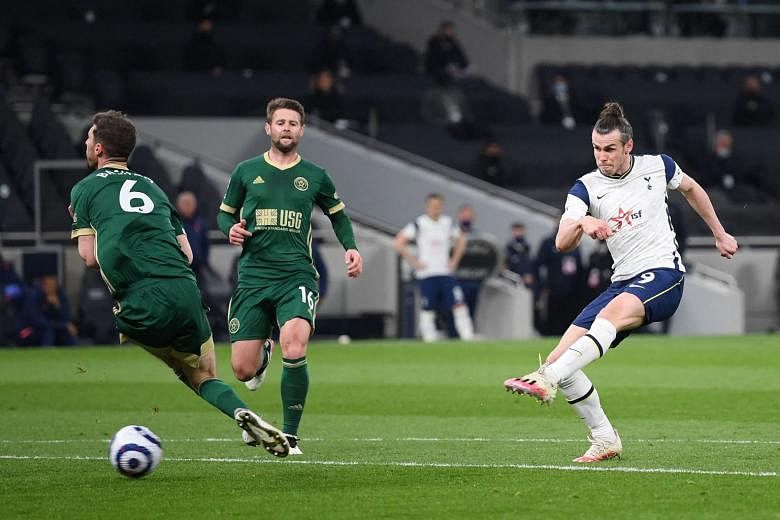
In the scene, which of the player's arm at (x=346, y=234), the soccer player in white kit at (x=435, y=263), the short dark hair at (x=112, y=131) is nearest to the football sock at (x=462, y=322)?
the soccer player in white kit at (x=435, y=263)

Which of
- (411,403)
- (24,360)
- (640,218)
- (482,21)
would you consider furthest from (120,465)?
(482,21)

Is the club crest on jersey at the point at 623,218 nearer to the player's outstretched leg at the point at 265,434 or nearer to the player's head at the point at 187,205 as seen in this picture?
the player's outstretched leg at the point at 265,434

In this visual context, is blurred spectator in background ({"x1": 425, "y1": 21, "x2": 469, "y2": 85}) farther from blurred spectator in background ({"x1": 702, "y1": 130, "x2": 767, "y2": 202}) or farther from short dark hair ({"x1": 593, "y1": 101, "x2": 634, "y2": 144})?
short dark hair ({"x1": 593, "y1": 101, "x2": 634, "y2": 144})

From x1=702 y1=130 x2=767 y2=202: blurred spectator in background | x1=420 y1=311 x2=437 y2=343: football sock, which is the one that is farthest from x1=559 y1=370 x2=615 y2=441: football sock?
x1=702 y1=130 x2=767 y2=202: blurred spectator in background

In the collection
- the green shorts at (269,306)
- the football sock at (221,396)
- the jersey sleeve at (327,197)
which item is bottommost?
the football sock at (221,396)

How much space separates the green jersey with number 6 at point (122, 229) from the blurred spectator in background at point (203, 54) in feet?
66.7

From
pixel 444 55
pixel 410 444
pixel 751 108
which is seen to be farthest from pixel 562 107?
pixel 410 444

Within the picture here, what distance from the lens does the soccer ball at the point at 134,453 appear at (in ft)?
28.7

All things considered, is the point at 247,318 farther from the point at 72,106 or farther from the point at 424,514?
the point at 72,106

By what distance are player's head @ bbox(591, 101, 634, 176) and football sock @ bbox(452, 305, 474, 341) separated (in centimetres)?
1363

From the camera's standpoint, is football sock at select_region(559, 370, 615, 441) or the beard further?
the beard

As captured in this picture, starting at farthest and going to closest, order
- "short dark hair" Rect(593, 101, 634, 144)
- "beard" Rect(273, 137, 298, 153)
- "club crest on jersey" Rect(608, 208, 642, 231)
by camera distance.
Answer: "beard" Rect(273, 137, 298, 153) < "club crest on jersey" Rect(608, 208, 642, 231) < "short dark hair" Rect(593, 101, 634, 144)

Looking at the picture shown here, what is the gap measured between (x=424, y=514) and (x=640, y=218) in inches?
108

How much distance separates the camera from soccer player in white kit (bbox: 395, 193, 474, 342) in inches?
891
